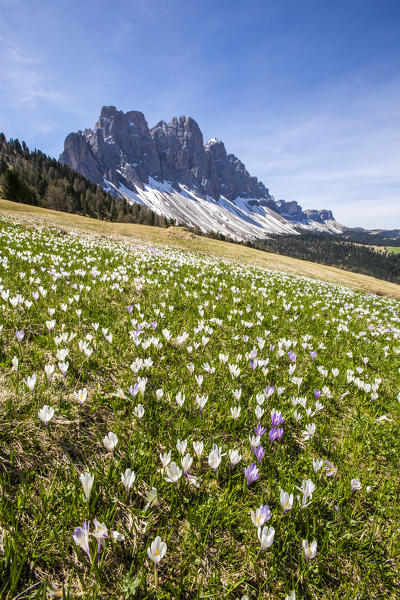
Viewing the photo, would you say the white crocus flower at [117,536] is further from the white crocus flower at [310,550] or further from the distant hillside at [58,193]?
the distant hillside at [58,193]

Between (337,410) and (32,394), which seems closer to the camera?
(32,394)

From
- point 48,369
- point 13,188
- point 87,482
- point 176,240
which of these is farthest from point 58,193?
point 87,482

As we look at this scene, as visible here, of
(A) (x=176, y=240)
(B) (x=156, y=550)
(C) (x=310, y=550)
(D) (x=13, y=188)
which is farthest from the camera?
(D) (x=13, y=188)

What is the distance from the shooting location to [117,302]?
18.3 ft

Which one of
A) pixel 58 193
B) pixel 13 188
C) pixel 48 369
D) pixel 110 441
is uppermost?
pixel 58 193

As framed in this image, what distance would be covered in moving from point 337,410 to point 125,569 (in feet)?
9.48

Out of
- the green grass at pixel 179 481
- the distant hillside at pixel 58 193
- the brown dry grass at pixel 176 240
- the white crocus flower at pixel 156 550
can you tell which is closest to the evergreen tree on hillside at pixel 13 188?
the distant hillside at pixel 58 193

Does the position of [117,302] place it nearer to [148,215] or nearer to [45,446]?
[45,446]

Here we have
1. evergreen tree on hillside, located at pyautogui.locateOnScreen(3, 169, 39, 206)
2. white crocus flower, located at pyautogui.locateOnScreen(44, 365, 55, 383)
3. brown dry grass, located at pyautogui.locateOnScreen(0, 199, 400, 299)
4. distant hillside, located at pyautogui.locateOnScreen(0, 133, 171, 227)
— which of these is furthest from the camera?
distant hillside, located at pyautogui.locateOnScreen(0, 133, 171, 227)

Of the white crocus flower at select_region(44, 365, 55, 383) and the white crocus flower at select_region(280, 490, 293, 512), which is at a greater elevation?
the white crocus flower at select_region(44, 365, 55, 383)

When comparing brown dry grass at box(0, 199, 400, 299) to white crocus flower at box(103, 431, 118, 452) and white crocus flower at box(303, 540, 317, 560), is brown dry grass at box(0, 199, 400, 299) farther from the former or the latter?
white crocus flower at box(303, 540, 317, 560)

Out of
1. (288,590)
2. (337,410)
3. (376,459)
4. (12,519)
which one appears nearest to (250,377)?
(337,410)

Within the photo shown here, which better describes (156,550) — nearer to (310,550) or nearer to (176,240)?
(310,550)

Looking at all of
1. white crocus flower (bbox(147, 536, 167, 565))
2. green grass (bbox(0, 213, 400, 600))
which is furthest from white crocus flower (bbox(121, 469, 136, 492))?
white crocus flower (bbox(147, 536, 167, 565))
